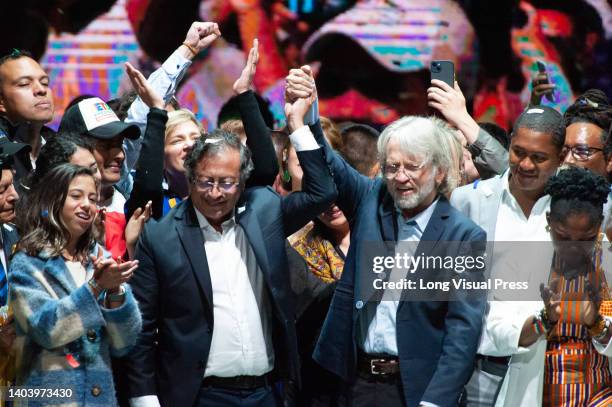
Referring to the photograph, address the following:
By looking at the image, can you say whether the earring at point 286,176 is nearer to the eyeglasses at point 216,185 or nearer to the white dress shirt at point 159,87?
the white dress shirt at point 159,87

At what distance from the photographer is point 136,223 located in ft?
13.9

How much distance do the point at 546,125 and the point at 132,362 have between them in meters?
1.88

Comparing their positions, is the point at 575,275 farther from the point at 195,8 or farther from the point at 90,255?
the point at 195,8

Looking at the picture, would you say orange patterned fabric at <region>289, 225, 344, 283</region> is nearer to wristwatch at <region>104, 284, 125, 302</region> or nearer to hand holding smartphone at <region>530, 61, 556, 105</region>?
wristwatch at <region>104, 284, 125, 302</region>

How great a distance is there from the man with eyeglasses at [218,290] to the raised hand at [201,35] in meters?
0.90

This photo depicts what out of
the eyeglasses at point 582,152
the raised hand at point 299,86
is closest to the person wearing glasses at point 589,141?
the eyeglasses at point 582,152

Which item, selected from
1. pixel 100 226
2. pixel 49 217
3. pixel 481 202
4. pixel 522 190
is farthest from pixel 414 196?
pixel 49 217

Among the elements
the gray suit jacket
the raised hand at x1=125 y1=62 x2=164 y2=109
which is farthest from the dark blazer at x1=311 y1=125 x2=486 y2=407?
the raised hand at x1=125 y1=62 x2=164 y2=109

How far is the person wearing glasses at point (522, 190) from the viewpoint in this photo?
13.5 ft

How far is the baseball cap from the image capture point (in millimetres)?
4613

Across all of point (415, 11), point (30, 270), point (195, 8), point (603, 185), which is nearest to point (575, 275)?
point (603, 185)

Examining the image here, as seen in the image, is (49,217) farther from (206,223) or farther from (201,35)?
(201,35)

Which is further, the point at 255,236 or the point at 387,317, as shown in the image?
the point at 255,236

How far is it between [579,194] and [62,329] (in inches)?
75.5
